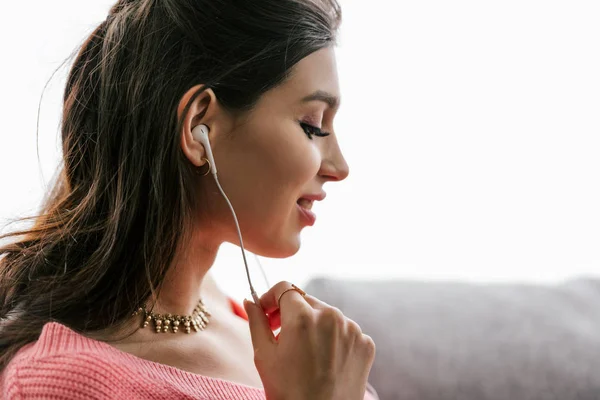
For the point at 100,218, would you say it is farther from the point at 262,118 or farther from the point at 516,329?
the point at 516,329

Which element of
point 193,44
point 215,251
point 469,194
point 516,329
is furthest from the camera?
point 469,194

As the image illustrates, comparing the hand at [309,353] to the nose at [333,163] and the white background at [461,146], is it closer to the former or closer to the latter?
the nose at [333,163]

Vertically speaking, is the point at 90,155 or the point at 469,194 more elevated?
the point at 90,155

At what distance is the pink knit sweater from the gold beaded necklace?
0.28 feet

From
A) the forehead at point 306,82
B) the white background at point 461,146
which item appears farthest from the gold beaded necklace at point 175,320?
the white background at point 461,146

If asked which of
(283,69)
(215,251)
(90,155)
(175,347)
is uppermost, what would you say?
(283,69)

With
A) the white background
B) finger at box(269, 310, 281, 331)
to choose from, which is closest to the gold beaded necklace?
finger at box(269, 310, 281, 331)

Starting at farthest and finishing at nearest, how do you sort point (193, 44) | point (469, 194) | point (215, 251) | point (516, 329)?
1. point (469, 194)
2. point (516, 329)
3. point (215, 251)
4. point (193, 44)

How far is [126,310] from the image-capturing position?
1014mm

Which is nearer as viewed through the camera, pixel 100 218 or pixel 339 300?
pixel 100 218

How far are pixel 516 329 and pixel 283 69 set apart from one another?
0.80 m

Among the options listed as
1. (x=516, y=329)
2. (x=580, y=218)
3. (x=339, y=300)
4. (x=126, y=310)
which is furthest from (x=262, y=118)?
(x=580, y=218)

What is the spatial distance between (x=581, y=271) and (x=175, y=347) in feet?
4.01

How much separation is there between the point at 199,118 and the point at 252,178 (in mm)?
111
